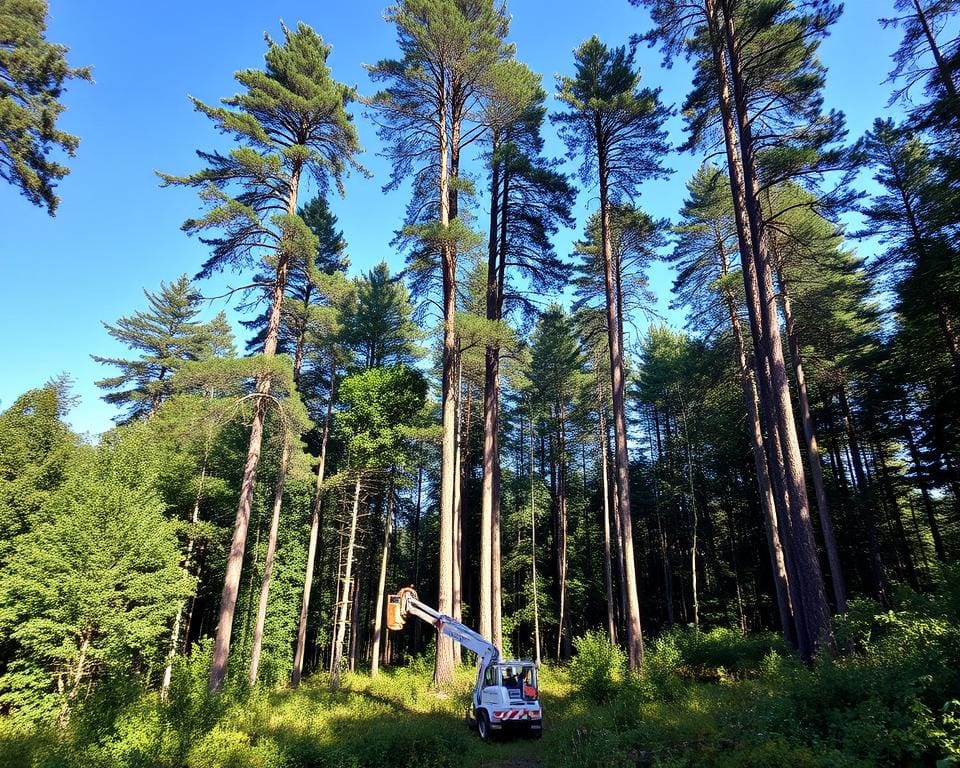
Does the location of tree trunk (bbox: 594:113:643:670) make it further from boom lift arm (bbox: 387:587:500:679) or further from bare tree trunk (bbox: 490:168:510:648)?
boom lift arm (bbox: 387:587:500:679)

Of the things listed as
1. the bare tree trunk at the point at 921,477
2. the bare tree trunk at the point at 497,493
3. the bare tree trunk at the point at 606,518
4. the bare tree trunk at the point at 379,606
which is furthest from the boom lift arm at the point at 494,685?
the bare tree trunk at the point at 921,477

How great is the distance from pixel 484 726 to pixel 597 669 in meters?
4.35

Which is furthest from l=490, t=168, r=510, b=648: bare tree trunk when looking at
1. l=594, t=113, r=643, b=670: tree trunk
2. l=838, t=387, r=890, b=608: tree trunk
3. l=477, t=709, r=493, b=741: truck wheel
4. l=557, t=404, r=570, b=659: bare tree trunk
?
l=838, t=387, r=890, b=608: tree trunk

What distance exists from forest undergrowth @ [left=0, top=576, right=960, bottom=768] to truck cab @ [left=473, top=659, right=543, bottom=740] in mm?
396

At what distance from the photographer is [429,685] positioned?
14727 mm

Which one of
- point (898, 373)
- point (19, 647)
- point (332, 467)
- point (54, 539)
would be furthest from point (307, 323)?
point (898, 373)

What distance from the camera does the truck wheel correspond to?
9.80 meters

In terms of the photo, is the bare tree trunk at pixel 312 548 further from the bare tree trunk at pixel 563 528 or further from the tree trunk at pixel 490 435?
the bare tree trunk at pixel 563 528

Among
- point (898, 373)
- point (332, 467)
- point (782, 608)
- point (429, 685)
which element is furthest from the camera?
point (332, 467)

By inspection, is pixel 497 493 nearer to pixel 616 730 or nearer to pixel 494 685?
pixel 494 685

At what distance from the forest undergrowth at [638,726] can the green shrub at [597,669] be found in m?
0.49

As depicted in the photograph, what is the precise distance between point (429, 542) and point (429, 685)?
1914 centimetres

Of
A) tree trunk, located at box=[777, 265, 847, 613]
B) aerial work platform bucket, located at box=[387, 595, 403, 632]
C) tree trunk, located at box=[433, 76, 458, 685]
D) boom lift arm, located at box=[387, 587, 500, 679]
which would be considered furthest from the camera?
tree trunk, located at box=[777, 265, 847, 613]

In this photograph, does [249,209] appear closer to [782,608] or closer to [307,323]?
[307,323]
